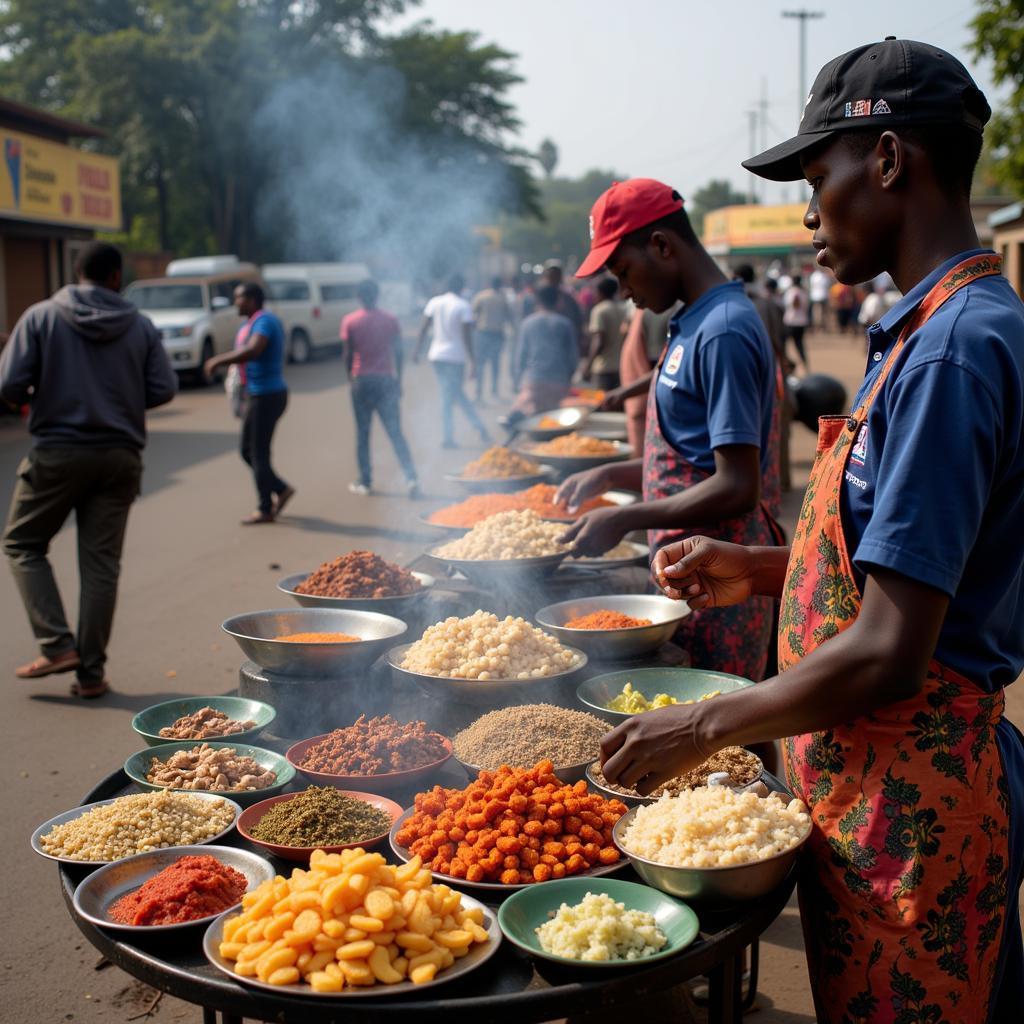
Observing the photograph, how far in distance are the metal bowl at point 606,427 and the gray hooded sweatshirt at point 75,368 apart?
3.55 metres

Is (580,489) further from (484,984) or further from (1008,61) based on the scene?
(1008,61)

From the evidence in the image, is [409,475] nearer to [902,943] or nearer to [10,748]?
[10,748]

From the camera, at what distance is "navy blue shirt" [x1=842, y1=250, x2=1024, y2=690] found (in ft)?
5.25

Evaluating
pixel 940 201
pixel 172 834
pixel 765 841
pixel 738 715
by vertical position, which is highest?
pixel 940 201

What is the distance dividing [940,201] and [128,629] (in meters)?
6.49

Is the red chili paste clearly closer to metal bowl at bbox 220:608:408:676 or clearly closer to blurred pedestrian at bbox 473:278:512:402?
metal bowl at bbox 220:608:408:676

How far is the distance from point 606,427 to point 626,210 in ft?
17.3

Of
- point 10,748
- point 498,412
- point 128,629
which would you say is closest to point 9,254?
point 498,412

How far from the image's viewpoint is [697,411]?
3.46 metres

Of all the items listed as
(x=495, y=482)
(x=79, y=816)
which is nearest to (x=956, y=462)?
(x=79, y=816)

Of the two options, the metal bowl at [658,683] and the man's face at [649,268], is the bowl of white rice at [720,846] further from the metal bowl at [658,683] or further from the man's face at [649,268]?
the man's face at [649,268]

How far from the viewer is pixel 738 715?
1.86m

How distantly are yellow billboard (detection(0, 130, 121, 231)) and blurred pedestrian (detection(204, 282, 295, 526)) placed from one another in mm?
9114

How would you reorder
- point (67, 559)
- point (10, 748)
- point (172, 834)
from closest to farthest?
1. point (172, 834)
2. point (10, 748)
3. point (67, 559)
